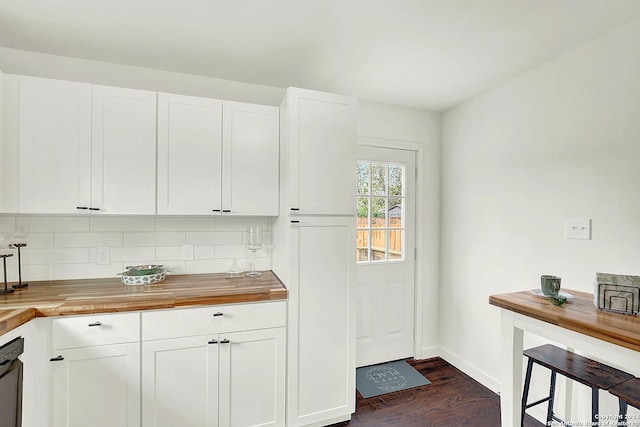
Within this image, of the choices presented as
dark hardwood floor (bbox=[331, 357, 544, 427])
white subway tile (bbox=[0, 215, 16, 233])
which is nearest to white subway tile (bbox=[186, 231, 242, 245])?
white subway tile (bbox=[0, 215, 16, 233])

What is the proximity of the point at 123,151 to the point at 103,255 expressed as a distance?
0.76 m

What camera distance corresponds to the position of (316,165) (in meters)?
2.05

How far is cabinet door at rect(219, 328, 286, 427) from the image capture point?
6.06 ft

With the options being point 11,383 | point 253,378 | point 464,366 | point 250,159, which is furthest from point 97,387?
point 464,366

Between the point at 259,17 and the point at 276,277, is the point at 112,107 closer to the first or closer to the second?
the point at 259,17

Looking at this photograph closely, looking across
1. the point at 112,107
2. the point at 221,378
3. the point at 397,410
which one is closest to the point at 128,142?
the point at 112,107

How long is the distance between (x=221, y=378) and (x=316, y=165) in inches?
55.8

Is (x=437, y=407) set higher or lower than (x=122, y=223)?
lower

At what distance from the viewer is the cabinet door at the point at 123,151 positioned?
75.7 inches

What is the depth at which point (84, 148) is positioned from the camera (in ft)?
6.23

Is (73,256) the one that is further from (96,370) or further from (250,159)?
(250,159)

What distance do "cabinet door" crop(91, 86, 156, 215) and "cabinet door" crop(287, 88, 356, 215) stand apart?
2.98 feet

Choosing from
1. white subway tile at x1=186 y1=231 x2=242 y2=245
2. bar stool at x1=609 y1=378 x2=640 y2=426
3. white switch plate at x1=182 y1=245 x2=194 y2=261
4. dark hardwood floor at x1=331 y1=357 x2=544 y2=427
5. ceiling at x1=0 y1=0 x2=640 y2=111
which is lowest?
dark hardwood floor at x1=331 y1=357 x2=544 y2=427

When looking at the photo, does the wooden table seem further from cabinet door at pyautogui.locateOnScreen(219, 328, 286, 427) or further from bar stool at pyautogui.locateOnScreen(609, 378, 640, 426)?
cabinet door at pyautogui.locateOnScreen(219, 328, 286, 427)
